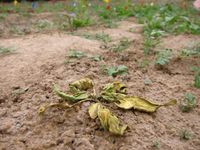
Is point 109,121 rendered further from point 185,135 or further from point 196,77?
point 196,77

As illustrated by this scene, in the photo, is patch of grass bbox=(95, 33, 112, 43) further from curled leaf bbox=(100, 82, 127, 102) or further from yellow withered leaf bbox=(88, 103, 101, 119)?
yellow withered leaf bbox=(88, 103, 101, 119)

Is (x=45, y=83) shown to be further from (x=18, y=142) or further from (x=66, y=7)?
(x=66, y=7)

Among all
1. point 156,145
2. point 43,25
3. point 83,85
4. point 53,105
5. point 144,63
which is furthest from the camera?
point 43,25

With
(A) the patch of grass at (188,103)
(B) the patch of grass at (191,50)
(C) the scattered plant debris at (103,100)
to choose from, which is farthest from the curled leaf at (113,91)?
(B) the patch of grass at (191,50)

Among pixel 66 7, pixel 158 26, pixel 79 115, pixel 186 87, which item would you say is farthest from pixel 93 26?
pixel 79 115

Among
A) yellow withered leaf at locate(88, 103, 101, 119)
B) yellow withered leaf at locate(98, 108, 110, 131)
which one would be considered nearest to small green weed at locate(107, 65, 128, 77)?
yellow withered leaf at locate(88, 103, 101, 119)

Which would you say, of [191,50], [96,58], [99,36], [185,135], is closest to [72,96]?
[185,135]

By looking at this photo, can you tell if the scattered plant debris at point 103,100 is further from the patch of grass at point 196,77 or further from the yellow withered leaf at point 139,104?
the patch of grass at point 196,77
